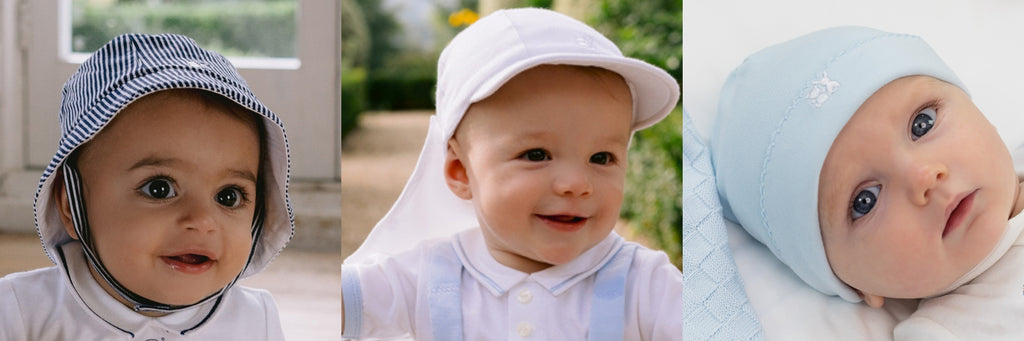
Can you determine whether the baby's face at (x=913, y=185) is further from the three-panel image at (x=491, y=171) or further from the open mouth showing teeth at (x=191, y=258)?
the open mouth showing teeth at (x=191, y=258)

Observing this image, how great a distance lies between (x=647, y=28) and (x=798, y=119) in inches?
21.5

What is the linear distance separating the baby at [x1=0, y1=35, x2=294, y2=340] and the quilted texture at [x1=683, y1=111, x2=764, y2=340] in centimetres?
74

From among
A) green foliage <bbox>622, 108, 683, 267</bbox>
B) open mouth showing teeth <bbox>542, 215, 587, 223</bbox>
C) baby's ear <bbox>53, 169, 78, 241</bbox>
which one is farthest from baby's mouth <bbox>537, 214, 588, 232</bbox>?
baby's ear <bbox>53, 169, 78, 241</bbox>

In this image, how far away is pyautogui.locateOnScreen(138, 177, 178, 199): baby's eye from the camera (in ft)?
4.39

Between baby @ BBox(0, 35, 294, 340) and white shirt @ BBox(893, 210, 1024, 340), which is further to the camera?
white shirt @ BBox(893, 210, 1024, 340)

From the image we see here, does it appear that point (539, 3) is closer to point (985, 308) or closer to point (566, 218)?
point (566, 218)

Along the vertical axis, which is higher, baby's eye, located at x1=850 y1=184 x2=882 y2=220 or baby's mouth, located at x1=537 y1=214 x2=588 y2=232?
baby's eye, located at x1=850 y1=184 x2=882 y2=220

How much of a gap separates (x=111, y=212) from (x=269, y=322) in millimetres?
301

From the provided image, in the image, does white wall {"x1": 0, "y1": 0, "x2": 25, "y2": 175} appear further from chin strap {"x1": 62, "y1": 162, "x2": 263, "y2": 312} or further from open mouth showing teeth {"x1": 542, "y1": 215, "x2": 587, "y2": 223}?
open mouth showing teeth {"x1": 542, "y1": 215, "x2": 587, "y2": 223}

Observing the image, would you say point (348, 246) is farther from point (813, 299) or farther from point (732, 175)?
point (813, 299)

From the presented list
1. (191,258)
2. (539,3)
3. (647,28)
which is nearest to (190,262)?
(191,258)

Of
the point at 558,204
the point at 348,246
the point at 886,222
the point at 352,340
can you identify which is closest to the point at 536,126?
the point at 558,204

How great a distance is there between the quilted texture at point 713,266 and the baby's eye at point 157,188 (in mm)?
870

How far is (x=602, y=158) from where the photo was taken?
1.49 m
